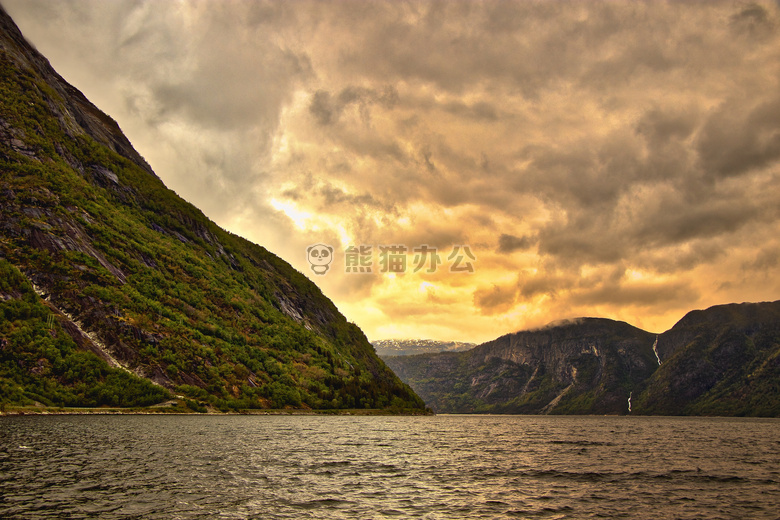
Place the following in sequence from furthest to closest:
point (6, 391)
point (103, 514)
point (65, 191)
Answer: point (65, 191) → point (6, 391) → point (103, 514)

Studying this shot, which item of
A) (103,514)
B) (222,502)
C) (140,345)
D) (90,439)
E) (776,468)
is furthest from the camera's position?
(140,345)

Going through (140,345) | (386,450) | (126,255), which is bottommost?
(386,450)

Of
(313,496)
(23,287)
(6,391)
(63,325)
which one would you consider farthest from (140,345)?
(313,496)

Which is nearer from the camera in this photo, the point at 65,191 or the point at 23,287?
the point at 23,287

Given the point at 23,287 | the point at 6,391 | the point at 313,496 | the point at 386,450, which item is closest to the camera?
the point at 313,496

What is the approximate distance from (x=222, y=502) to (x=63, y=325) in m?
140

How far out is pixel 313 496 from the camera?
1337 inches

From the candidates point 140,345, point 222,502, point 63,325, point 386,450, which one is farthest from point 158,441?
point 140,345

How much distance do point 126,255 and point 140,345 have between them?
5468 cm

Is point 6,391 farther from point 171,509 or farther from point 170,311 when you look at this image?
point 171,509

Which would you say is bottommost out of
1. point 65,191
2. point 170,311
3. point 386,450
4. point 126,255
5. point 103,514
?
point 386,450

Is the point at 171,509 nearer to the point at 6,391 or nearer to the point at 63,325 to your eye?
the point at 6,391

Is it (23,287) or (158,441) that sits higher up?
(23,287)

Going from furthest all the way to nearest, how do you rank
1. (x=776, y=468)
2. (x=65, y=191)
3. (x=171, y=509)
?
(x=65, y=191), (x=776, y=468), (x=171, y=509)
